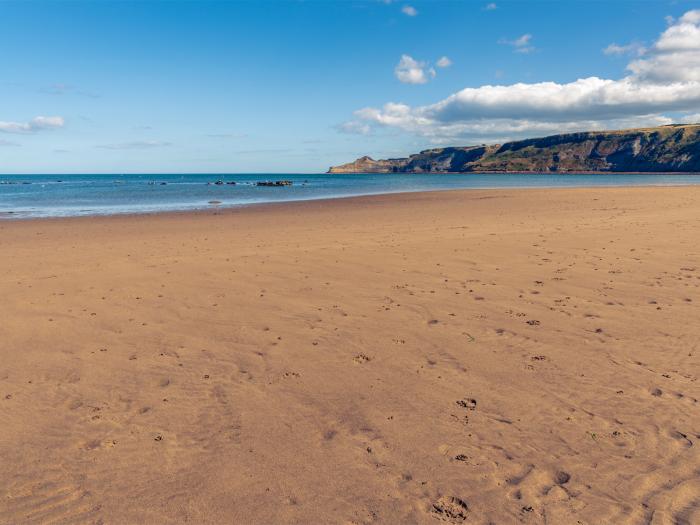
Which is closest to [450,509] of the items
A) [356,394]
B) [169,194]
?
[356,394]

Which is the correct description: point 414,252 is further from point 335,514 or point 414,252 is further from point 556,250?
point 335,514

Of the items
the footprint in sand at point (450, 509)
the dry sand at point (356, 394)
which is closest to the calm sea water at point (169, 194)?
the dry sand at point (356, 394)

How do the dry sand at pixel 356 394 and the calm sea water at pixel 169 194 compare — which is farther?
the calm sea water at pixel 169 194

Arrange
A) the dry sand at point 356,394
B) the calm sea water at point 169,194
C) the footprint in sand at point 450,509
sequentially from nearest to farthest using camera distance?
the footprint in sand at point 450,509 → the dry sand at point 356,394 → the calm sea water at point 169,194

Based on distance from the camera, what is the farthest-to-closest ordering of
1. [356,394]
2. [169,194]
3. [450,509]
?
[169,194] < [356,394] < [450,509]

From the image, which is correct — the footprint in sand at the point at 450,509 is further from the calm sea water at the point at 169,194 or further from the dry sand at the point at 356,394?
the calm sea water at the point at 169,194

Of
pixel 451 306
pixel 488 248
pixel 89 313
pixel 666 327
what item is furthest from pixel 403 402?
pixel 488 248

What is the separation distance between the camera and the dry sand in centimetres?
450

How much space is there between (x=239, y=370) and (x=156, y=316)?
3.53 meters

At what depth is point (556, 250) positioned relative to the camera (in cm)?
1573

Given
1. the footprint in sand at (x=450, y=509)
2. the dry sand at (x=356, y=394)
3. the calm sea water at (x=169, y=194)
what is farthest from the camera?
the calm sea water at (x=169, y=194)

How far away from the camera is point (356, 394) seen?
6473 mm

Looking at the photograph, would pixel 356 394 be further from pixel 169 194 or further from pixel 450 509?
pixel 169 194

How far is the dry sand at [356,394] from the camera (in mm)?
4496
